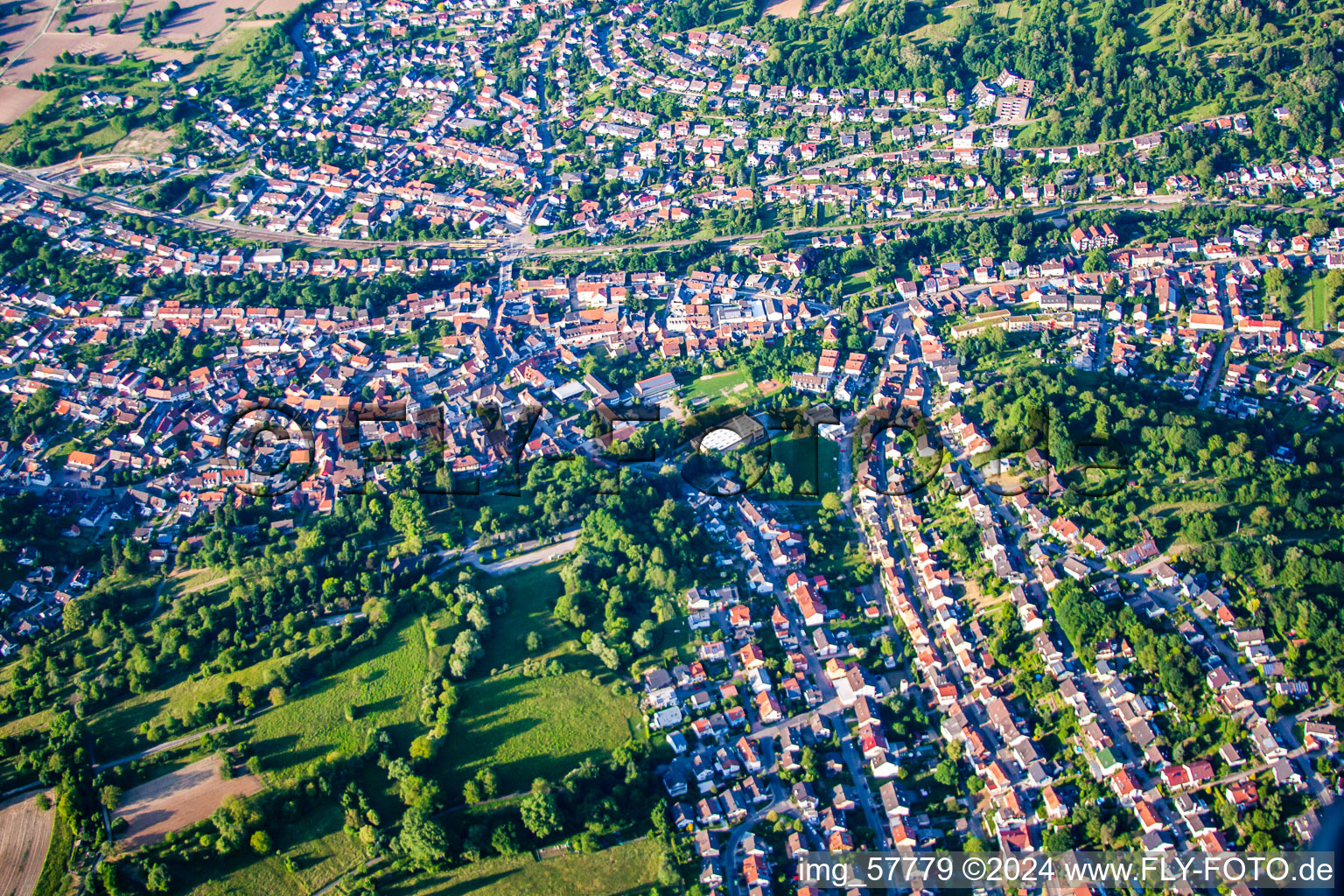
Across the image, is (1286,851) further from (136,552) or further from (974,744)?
(136,552)

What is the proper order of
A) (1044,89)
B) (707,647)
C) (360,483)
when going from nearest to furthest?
(707,647)
(360,483)
(1044,89)

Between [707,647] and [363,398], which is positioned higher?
[363,398]

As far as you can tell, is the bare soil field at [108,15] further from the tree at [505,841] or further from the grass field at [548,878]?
the grass field at [548,878]

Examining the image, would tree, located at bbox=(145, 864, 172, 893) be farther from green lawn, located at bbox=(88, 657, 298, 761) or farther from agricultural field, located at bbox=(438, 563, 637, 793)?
agricultural field, located at bbox=(438, 563, 637, 793)

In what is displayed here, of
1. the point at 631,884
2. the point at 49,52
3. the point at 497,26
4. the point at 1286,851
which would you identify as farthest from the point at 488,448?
the point at 49,52

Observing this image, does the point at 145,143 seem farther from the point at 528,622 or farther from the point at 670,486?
the point at 528,622

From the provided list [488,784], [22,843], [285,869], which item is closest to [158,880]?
[285,869]

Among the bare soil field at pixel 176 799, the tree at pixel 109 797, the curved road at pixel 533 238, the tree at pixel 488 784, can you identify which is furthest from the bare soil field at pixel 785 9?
the tree at pixel 109 797
